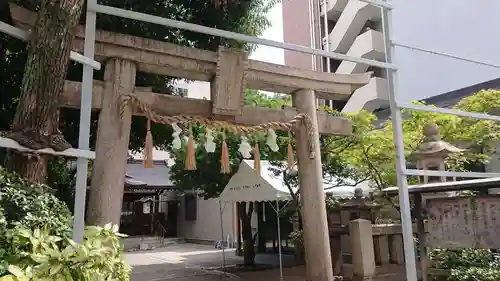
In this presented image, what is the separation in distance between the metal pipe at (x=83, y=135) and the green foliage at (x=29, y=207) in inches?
3.9

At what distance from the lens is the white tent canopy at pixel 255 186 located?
7836mm

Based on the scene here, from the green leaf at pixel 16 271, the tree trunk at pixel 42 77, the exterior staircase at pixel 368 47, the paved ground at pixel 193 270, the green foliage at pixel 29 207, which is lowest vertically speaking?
the paved ground at pixel 193 270

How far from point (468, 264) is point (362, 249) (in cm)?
162

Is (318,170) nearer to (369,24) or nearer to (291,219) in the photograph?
(291,219)

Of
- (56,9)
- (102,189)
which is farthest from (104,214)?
(56,9)

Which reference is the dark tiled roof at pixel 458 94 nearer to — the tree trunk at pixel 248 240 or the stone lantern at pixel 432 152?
the stone lantern at pixel 432 152

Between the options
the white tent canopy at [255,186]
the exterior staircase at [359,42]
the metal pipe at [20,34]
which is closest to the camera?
the metal pipe at [20,34]

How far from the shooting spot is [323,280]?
552 cm

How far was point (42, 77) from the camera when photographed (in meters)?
3.39

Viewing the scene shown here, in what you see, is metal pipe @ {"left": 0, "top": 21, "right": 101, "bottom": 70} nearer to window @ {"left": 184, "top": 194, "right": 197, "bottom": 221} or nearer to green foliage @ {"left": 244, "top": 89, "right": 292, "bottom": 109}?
green foliage @ {"left": 244, "top": 89, "right": 292, "bottom": 109}

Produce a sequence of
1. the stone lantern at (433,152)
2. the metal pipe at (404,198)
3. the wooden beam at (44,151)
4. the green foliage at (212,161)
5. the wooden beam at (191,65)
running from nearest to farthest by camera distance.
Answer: the wooden beam at (44,151) → the wooden beam at (191,65) → the metal pipe at (404,198) → the stone lantern at (433,152) → the green foliage at (212,161)

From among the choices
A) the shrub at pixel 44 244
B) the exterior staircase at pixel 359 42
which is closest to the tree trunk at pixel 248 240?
the exterior staircase at pixel 359 42

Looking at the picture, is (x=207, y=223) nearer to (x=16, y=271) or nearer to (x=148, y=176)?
(x=148, y=176)

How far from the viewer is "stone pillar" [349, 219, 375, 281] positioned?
7273 mm
